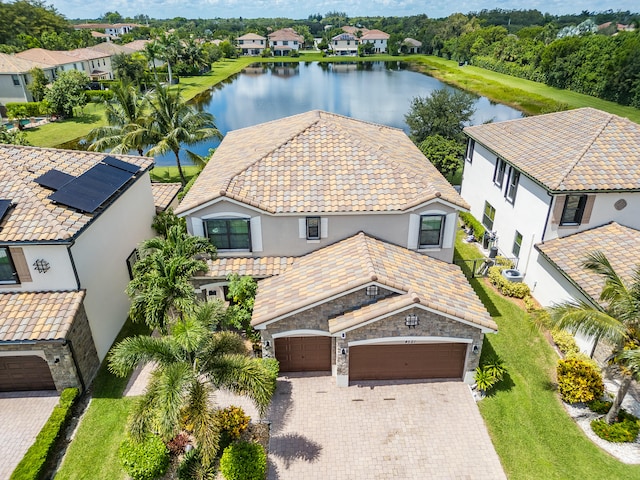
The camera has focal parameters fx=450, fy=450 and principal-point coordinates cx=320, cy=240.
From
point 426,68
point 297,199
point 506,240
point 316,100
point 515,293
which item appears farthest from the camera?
point 426,68

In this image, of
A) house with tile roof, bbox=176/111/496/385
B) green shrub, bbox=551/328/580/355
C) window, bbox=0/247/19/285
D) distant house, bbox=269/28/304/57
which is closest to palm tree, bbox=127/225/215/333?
house with tile roof, bbox=176/111/496/385

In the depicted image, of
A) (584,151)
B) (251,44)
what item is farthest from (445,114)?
(251,44)

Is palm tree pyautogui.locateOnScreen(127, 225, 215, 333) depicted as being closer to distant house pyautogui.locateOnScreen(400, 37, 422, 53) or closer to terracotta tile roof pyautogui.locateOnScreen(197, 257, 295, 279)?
terracotta tile roof pyautogui.locateOnScreen(197, 257, 295, 279)

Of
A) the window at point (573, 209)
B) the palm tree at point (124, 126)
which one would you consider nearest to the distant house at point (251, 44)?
the palm tree at point (124, 126)

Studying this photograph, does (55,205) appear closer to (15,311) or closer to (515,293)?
(15,311)

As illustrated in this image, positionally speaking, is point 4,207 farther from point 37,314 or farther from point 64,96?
point 64,96

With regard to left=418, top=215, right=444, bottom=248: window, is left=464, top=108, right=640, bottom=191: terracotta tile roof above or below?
above

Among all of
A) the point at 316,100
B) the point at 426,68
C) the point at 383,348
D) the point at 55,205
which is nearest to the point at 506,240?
the point at 383,348
